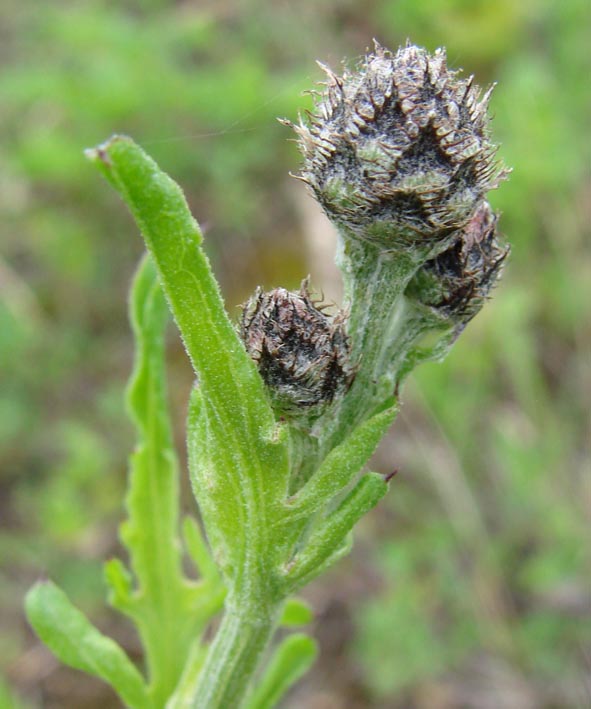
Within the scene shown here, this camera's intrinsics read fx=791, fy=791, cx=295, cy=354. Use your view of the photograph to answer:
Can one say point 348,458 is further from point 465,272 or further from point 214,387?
point 465,272

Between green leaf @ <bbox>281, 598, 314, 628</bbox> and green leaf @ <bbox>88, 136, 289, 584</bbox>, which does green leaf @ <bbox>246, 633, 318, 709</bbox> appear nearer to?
green leaf @ <bbox>281, 598, 314, 628</bbox>

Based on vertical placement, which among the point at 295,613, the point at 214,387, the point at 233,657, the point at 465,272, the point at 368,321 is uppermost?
the point at 465,272

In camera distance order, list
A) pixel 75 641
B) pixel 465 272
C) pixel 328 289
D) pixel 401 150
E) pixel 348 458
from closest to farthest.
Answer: pixel 401 150
pixel 348 458
pixel 465 272
pixel 75 641
pixel 328 289

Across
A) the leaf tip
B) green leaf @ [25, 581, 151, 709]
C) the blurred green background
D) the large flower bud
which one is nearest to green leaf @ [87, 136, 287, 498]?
the leaf tip

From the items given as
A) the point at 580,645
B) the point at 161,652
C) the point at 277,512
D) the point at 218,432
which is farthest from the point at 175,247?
the point at 580,645

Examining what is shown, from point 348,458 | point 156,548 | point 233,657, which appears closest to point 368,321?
point 348,458

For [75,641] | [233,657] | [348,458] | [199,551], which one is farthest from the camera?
[199,551]
